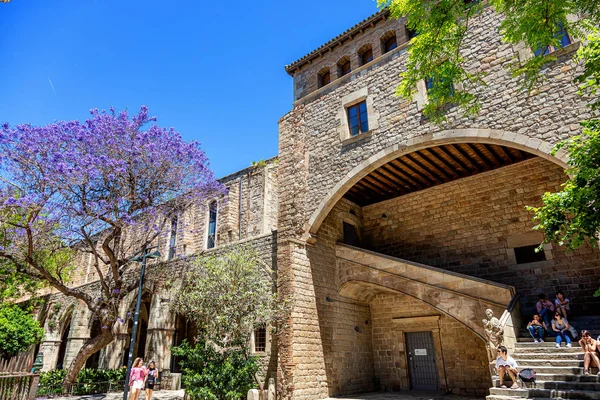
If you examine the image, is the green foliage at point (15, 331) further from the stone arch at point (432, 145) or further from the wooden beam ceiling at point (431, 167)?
the wooden beam ceiling at point (431, 167)

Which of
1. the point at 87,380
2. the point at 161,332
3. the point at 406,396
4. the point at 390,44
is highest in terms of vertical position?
the point at 390,44

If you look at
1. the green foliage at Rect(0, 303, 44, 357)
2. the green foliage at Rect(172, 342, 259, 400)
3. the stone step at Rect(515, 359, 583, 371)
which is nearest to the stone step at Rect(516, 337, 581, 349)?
the stone step at Rect(515, 359, 583, 371)

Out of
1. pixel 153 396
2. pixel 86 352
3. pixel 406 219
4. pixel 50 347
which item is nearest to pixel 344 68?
pixel 406 219

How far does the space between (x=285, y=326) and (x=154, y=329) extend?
285 inches

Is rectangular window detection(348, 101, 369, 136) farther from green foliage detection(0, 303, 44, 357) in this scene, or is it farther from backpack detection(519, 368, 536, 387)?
green foliage detection(0, 303, 44, 357)

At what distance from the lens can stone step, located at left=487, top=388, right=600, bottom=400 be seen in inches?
252

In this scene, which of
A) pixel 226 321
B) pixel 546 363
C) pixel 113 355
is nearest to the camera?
pixel 546 363

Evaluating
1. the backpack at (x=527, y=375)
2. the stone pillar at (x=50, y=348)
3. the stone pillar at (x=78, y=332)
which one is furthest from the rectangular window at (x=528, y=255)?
the stone pillar at (x=50, y=348)

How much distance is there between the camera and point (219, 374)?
10.3m

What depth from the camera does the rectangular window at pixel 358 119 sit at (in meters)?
12.5

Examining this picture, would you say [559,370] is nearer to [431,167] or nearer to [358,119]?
[431,167]

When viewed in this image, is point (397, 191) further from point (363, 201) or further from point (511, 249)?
point (511, 249)

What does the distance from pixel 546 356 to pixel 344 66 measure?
1116cm

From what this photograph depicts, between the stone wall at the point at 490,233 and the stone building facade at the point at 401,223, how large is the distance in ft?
0.14
